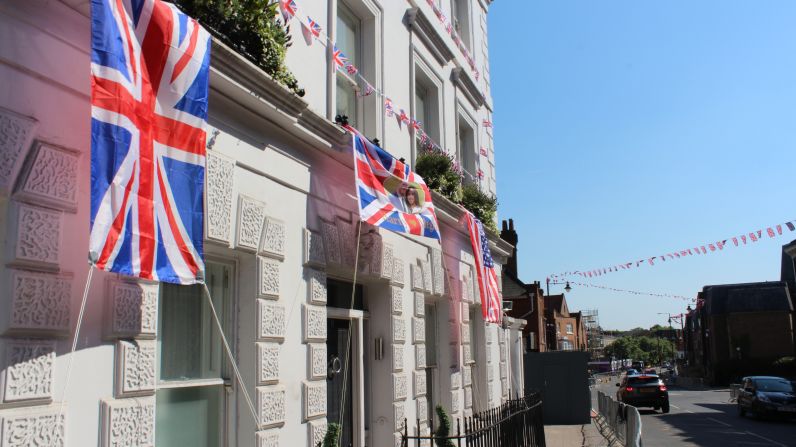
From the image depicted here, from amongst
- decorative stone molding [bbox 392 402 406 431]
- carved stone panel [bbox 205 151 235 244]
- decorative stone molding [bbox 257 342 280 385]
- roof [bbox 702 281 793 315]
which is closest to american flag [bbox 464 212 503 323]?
decorative stone molding [bbox 392 402 406 431]

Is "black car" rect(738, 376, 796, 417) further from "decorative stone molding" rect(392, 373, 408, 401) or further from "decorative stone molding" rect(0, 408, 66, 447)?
"decorative stone molding" rect(0, 408, 66, 447)

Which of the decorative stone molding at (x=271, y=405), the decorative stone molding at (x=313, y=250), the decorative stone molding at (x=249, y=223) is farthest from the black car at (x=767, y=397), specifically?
the decorative stone molding at (x=249, y=223)

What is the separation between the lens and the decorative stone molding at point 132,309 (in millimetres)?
4016

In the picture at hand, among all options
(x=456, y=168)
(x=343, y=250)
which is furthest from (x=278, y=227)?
(x=456, y=168)

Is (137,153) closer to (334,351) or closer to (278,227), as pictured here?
(278,227)

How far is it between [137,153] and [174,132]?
394 millimetres

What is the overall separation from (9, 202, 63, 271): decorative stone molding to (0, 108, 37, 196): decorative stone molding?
13 cm

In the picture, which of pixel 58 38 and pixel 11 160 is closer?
pixel 11 160

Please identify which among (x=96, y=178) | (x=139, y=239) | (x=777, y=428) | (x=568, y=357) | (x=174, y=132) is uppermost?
(x=174, y=132)

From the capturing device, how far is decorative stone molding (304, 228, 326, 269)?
21.0ft

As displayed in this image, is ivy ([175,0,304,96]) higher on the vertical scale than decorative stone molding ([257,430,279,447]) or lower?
higher

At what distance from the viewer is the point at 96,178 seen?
352 centimetres

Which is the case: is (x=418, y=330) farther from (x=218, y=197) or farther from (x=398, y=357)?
(x=218, y=197)

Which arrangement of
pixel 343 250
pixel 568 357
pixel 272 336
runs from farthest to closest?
pixel 568 357 → pixel 343 250 → pixel 272 336
